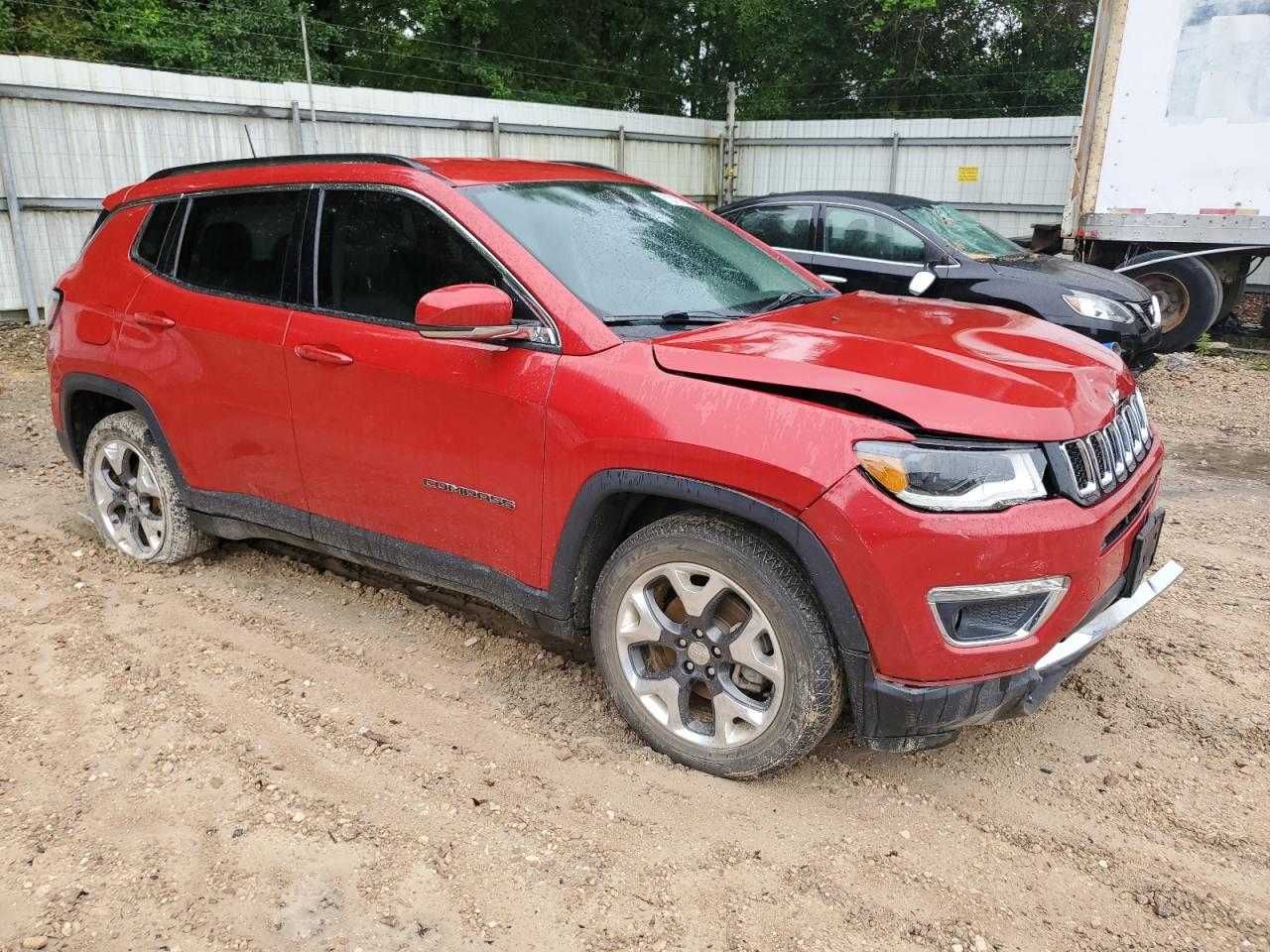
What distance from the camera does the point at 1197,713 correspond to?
11.3 ft

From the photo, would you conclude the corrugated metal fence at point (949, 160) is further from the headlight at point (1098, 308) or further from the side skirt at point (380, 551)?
the side skirt at point (380, 551)

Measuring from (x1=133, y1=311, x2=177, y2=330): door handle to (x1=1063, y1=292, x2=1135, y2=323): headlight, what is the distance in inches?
240

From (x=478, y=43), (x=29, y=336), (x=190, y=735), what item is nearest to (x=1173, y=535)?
(x=190, y=735)

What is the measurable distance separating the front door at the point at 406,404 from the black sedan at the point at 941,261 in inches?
185

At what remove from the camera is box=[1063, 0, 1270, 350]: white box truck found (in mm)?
8836

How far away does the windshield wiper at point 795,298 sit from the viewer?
3.62 metres

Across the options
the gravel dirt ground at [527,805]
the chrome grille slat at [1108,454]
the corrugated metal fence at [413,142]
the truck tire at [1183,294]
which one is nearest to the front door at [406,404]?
the gravel dirt ground at [527,805]

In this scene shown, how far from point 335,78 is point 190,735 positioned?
58.4 ft

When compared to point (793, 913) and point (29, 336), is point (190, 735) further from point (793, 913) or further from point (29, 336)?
point (29, 336)

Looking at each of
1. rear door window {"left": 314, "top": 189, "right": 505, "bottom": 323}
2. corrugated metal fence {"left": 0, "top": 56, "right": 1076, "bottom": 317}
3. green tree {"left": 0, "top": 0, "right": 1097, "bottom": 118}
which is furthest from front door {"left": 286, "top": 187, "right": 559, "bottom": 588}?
green tree {"left": 0, "top": 0, "right": 1097, "bottom": 118}

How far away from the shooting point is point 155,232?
4266 millimetres

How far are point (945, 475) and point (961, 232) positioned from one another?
21.4ft

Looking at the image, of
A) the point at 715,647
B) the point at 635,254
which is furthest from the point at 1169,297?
the point at 715,647

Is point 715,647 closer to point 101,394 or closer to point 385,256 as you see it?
point 385,256
